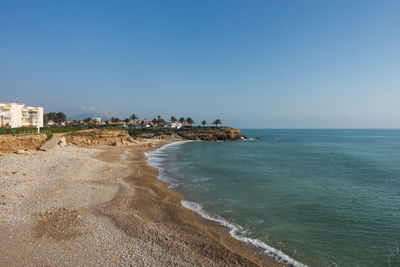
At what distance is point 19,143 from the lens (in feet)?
106

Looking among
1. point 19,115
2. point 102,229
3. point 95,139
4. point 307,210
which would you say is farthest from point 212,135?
point 102,229

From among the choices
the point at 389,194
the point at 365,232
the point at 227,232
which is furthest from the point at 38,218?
the point at 389,194

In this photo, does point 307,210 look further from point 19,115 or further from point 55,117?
point 55,117

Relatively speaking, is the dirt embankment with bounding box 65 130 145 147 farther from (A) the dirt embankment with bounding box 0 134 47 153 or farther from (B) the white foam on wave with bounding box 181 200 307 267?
(B) the white foam on wave with bounding box 181 200 307 267

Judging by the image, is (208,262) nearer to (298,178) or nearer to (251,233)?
(251,233)

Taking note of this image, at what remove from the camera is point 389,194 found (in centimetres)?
2077

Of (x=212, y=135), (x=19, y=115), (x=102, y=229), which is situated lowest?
(x=102, y=229)

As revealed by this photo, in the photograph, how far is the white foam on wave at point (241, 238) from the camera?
32.8ft

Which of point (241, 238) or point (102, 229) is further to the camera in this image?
point (241, 238)

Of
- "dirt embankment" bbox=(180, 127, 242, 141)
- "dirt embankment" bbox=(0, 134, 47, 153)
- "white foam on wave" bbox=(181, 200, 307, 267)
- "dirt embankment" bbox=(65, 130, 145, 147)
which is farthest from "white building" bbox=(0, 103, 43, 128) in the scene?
"dirt embankment" bbox=(180, 127, 242, 141)

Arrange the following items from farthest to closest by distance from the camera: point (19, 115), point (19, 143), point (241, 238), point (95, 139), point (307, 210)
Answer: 1. point (19, 115)
2. point (95, 139)
3. point (19, 143)
4. point (307, 210)
5. point (241, 238)

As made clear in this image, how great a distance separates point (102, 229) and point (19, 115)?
6738cm

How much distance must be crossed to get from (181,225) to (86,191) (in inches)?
366

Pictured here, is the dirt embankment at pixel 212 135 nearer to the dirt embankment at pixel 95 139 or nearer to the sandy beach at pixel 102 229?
the dirt embankment at pixel 95 139
